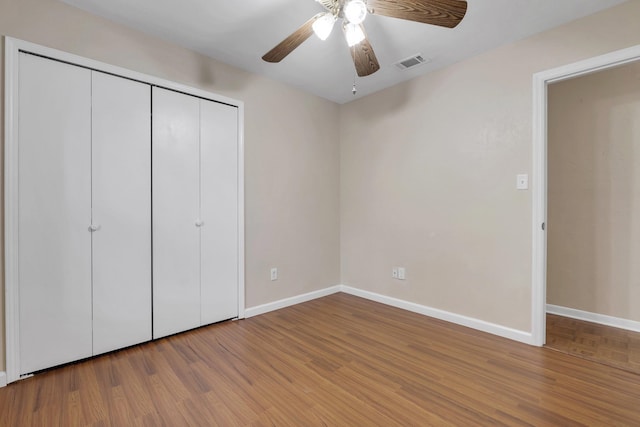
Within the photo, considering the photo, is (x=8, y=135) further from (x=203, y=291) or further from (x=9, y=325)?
(x=203, y=291)

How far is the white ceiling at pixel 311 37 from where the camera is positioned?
6.67 feet

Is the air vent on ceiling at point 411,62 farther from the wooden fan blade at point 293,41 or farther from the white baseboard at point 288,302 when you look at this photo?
the white baseboard at point 288,302

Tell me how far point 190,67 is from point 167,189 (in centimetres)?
111

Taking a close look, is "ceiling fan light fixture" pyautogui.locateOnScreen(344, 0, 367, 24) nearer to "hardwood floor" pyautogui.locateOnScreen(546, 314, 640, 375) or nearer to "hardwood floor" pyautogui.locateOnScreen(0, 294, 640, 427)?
"hardwood floor" pyautogui.locateOnScreen(0, 294, 640, 427)

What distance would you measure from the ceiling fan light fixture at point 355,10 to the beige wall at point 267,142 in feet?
5.63

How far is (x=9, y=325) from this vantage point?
1.84 m

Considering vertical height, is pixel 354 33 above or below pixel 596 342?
above

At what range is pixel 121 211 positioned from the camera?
7.45 feet

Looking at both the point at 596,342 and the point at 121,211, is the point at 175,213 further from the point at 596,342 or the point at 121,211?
the point at 596,342

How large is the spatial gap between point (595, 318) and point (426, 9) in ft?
10.9

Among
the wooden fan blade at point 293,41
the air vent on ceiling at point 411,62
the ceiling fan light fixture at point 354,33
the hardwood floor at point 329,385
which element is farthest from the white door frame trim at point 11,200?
the air vent on ceiling at point 411,62

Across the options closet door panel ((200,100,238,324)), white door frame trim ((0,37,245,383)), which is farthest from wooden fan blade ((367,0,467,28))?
white door frame trim ((0,37,245,383))

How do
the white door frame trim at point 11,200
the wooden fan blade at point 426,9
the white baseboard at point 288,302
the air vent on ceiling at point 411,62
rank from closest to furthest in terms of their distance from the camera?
the wooden fan blade at point 426,9 < the white door frame trim at point 11,200 < the air vent on ceiling at point 411,62 < the white baseboard at point 288,302

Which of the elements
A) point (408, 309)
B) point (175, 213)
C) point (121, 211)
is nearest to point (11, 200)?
point (121, 211)
